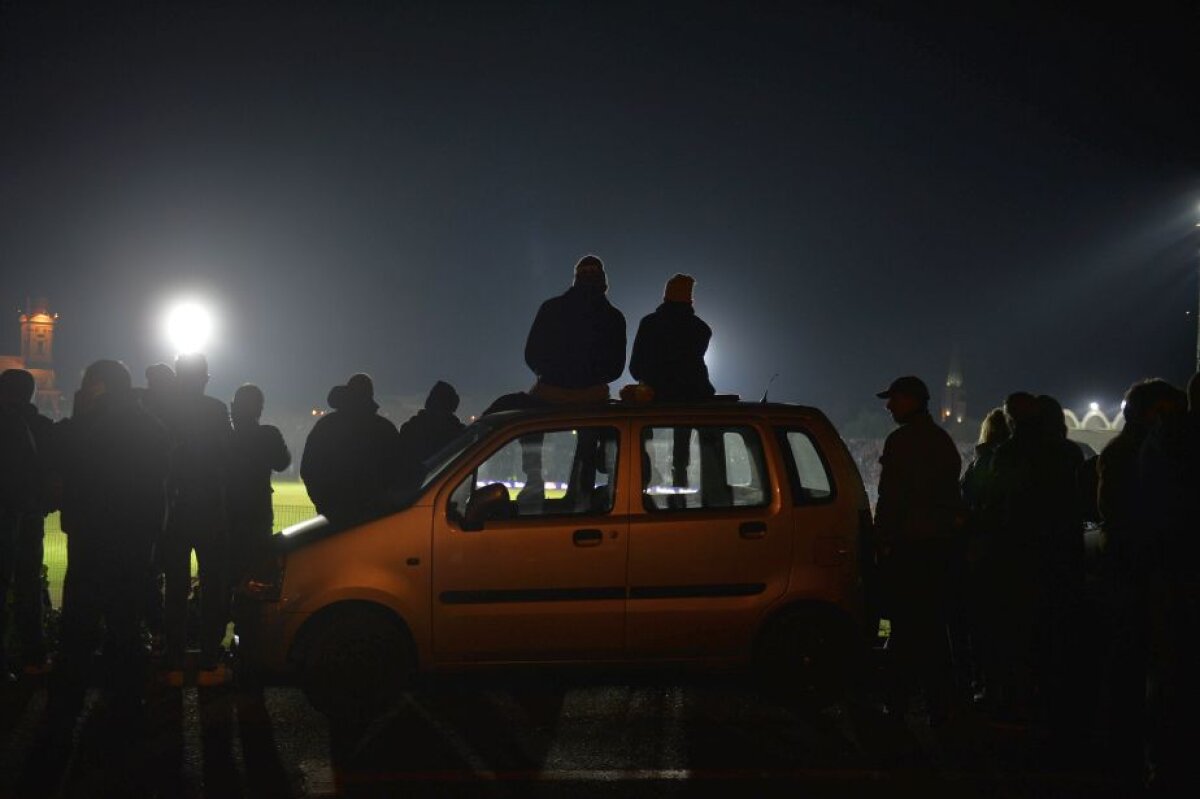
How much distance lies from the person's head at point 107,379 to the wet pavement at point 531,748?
1.99 metres

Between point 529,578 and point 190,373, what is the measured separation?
9.95 ft

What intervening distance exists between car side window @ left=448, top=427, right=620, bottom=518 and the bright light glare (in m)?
15.6

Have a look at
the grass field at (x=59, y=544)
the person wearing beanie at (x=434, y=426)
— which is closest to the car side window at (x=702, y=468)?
the person wearing beanie at (x=434, y=426)

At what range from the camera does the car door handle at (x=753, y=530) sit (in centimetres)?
725

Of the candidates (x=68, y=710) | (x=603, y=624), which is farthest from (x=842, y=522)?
(x=68, y=710)

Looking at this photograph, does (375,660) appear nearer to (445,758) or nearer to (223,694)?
(445,758)

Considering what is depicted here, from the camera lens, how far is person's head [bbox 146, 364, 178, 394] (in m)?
8.41

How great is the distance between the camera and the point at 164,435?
7094mm

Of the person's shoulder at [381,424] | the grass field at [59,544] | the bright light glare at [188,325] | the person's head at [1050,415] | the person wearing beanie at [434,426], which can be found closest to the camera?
the person's head at [1050,415]

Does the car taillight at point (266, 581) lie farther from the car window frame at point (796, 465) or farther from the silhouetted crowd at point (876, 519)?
the car window frame at point (796, 465)

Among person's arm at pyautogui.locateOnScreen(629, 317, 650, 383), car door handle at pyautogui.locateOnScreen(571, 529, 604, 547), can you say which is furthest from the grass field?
car door handle at pyautogui.locateOnScreen(571, 529, 604, 547)

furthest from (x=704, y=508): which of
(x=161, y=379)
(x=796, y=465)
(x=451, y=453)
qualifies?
(x=161, y=379)

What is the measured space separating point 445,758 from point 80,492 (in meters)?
2.67

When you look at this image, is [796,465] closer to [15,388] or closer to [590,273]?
[590,273]
